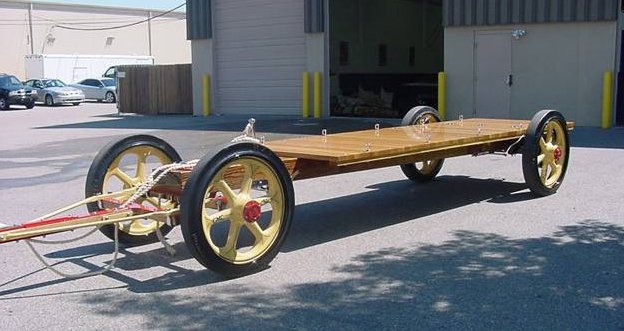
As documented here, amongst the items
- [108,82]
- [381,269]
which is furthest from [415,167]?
[108,82]

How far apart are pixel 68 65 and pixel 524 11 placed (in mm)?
32801

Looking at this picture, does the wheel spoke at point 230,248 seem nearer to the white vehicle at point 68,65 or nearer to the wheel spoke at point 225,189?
the wheel spoke at point 225,189

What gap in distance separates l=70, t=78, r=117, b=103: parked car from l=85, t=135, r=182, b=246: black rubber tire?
108ft

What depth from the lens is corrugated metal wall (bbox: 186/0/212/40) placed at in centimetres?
2445

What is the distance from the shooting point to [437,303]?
518cm

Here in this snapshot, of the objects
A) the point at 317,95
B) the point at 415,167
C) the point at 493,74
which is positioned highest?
the point at 493,74

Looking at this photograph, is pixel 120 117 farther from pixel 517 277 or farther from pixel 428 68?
pixel 517 277

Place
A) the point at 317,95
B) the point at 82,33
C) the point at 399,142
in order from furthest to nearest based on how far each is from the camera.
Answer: the point at 82,33
the point at 317,95
the point at 399,142

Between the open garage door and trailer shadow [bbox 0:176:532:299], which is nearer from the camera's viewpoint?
trailer shadow [bbox 0:176:532:299]

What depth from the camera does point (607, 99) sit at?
55.8ft

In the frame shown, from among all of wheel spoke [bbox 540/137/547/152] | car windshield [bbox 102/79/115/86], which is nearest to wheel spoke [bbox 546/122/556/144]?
wheel spoke [bbox 540/137/547/152]

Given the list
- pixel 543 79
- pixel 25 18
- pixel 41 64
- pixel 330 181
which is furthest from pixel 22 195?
pixel 25 18

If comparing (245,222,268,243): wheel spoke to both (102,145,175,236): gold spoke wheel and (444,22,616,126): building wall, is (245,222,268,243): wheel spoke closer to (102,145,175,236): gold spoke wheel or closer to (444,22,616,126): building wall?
(102,145,175,236): gold spoke wheel

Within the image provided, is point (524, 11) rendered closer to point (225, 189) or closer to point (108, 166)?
point (108, 166)
